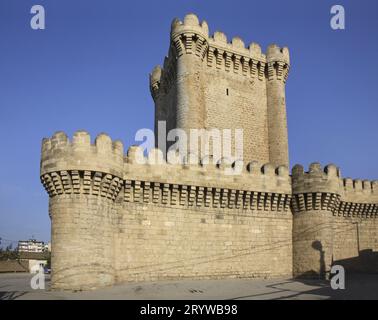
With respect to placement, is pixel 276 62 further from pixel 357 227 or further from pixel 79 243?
pixel 79 243

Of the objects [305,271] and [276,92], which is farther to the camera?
[276,92]

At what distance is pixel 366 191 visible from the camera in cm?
2381

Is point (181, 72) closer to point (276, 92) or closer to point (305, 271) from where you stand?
point (276, 92)

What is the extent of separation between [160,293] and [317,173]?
407 inches

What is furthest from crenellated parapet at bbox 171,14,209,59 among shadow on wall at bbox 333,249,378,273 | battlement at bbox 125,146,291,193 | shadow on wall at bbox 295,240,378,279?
shadow on wall at bbox 333,249,378,273

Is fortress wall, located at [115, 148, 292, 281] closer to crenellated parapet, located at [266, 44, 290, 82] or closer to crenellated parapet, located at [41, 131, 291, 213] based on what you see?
crenellated parapet, located at [41, 131, 291, 213]

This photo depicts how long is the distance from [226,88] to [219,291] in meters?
14.5

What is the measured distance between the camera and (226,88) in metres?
26.3

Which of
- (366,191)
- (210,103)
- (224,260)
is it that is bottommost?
(224,260)

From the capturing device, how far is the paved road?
13766 mm

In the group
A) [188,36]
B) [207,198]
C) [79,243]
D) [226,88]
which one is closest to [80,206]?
[79,243]

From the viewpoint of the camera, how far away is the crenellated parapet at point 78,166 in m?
16.0

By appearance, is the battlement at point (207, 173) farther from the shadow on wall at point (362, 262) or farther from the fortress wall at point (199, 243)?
the shadow on wall at point (362, 262)
